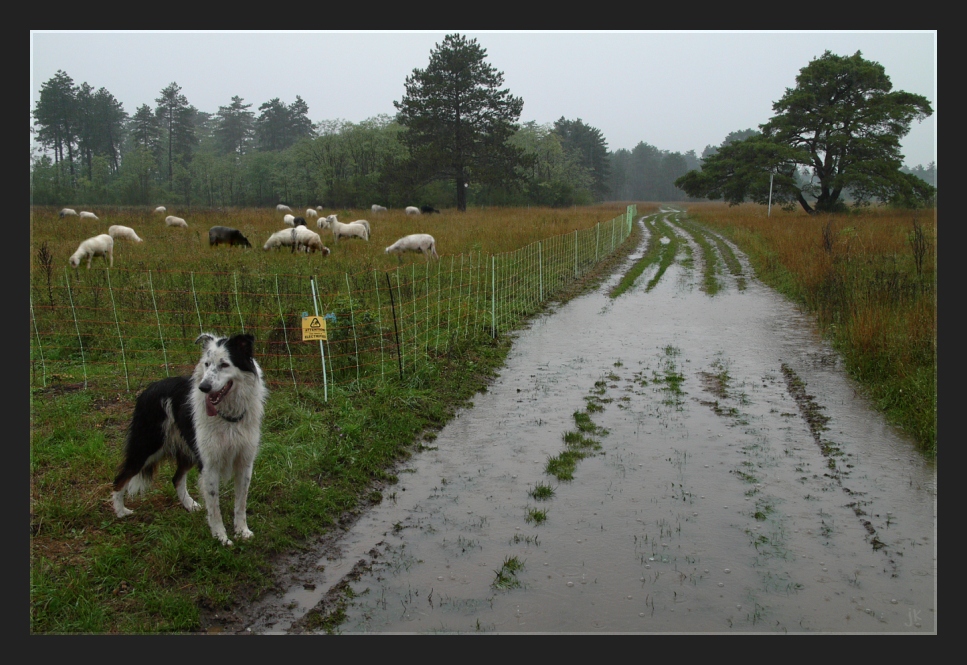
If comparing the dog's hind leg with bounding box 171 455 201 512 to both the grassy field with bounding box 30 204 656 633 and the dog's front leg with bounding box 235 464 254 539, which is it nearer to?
the grassy field with bounding box 30 204 656 633

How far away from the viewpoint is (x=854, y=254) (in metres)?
18.1

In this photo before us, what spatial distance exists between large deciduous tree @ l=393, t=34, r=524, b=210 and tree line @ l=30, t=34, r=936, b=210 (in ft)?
0.22

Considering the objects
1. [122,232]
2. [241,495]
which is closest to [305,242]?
[122,232]

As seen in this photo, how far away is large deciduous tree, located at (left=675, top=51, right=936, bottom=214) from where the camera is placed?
36.2 m

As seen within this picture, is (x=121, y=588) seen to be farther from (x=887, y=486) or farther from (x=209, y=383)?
(x=887, y=486)

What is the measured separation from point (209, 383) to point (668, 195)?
133 metres

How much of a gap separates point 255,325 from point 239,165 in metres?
59.7

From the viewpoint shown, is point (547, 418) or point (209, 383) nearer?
point (209, 383)

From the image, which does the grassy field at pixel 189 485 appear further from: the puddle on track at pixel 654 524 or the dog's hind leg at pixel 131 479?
the puddle on track at pixel 654 524

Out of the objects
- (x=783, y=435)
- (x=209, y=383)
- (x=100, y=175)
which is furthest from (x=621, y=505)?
(x=100, y=175)

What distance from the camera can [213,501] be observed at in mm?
4430

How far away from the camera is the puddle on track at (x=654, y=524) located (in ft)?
12.7

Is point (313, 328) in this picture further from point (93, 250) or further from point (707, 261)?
point (707, 261)

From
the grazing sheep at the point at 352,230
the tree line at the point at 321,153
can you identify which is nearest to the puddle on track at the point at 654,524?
the grazing sheep at the point at 352,230
